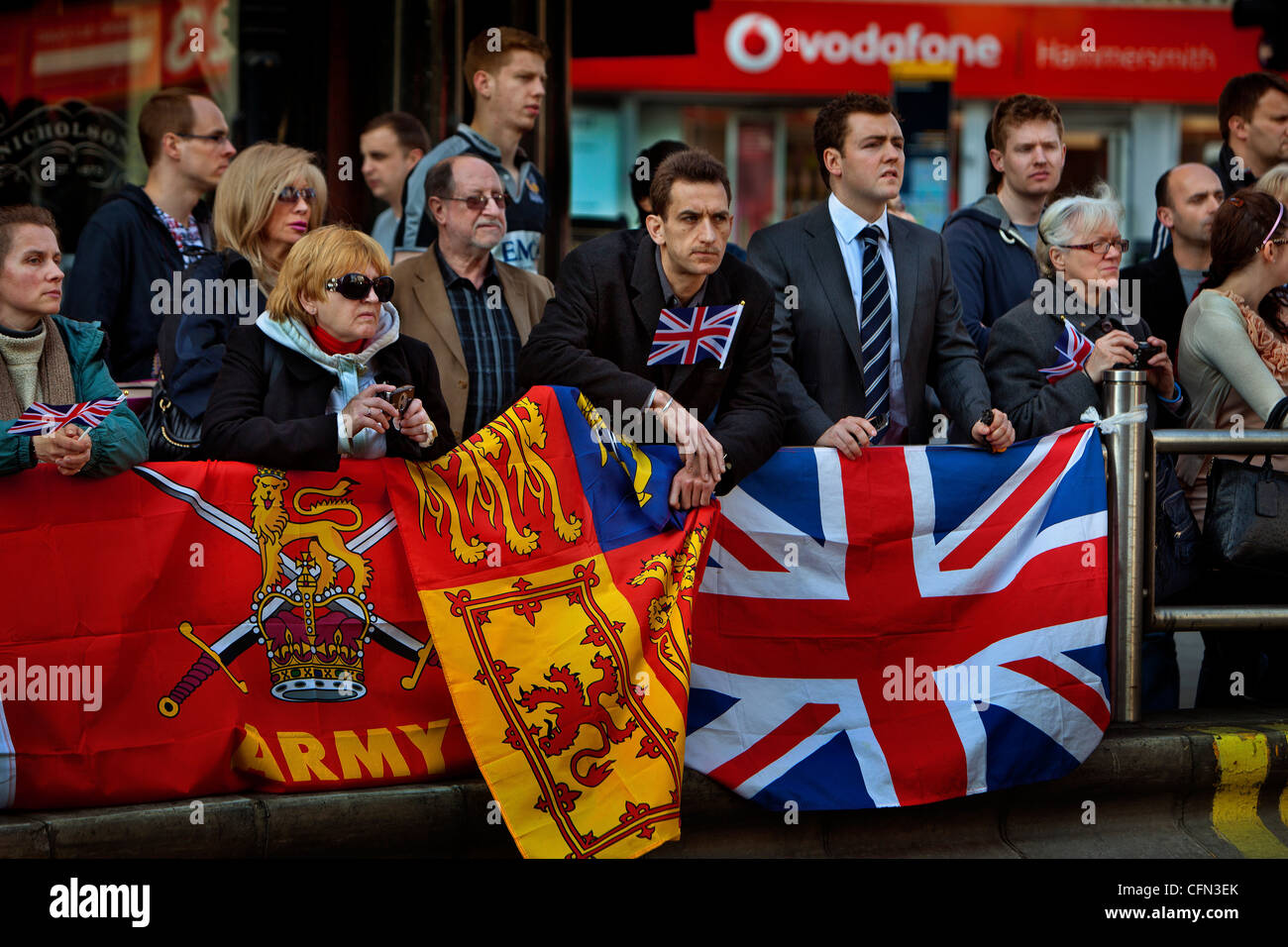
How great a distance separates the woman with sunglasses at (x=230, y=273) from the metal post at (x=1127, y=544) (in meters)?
3.01

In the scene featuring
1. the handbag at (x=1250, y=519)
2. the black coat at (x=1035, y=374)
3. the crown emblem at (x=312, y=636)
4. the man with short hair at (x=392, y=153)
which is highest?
the man with short hair at (x=392, y=153)

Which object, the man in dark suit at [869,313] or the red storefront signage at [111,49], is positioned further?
the red storefront signage at [111,49]

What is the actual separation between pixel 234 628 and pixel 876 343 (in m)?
2.66

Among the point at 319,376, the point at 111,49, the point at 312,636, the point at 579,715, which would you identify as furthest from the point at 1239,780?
the point at 111,49

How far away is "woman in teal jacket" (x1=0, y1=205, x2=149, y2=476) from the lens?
4.85 metres

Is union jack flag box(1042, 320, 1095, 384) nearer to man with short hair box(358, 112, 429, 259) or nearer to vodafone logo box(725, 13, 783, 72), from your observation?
man with short hair box(358, 112, 429, 259)

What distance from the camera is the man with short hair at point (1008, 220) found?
7312 mm

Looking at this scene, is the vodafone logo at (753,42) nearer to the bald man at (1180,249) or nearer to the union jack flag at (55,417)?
the bald man at (1180,249)

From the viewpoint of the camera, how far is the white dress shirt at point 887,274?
248 inches

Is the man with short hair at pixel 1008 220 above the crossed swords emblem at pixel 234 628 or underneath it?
above

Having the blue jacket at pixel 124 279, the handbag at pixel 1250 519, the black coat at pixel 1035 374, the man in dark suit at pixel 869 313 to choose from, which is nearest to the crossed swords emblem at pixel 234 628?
the blue jacket at pixel 124 279

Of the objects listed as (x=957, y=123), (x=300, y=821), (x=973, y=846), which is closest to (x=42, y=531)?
(x=300, y=821)

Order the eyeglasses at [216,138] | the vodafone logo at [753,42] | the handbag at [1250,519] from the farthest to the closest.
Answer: the vodafone logo at [753,42], the eyeglasses at [216,138], the handbag at [1250,519]

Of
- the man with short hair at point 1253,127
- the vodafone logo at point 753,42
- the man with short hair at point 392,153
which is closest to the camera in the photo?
the man with short hair at point 1253,127
